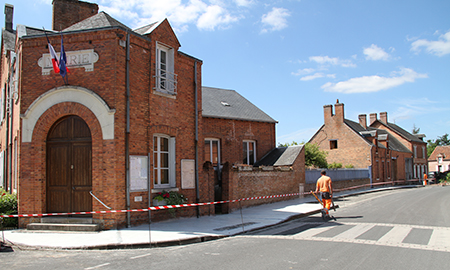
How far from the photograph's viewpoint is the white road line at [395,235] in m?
8.19

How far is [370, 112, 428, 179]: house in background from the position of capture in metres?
47.8

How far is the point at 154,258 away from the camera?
698 cm

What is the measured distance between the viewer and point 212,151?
19750 millimetres

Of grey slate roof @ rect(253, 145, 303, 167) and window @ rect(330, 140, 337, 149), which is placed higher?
window @ rect(330, 140, 337, 149)

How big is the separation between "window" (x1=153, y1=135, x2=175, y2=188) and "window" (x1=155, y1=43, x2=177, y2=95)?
1.75 metres

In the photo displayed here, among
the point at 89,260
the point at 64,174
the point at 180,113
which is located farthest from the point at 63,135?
the point at 89,260

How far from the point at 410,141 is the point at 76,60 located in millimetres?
47304

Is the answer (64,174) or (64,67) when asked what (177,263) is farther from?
(64,67)

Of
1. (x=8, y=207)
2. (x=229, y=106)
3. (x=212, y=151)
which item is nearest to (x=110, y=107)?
(x=8, y=207)

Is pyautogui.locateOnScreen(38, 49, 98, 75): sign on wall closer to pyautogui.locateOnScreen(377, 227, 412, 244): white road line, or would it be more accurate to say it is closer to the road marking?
the road marking

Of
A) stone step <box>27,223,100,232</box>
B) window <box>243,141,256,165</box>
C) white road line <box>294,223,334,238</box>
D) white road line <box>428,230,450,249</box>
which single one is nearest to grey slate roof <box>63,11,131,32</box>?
stone step <box>27,223,100,232</box>

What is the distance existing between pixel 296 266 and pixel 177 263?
219cm

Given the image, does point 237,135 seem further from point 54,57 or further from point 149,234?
point 149,234

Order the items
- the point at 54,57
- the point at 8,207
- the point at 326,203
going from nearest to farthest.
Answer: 1. the point at 54,57
2. the point at 8,207
3. the point at 326,203
